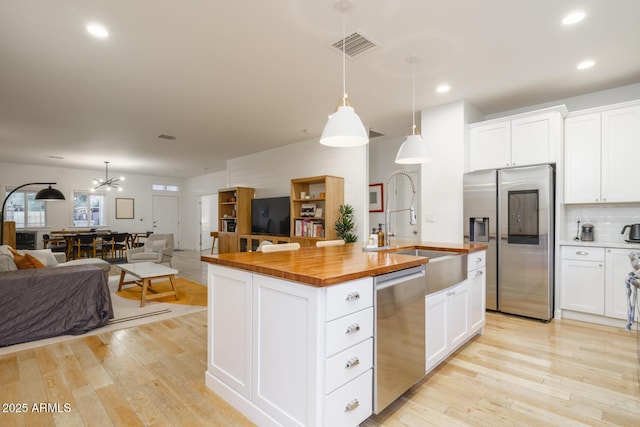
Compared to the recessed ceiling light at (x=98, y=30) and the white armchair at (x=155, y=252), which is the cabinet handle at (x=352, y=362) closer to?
the recessed ceiling light at (x=98, y=30)

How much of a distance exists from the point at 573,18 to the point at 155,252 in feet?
23.6

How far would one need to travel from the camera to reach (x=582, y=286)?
3.54m

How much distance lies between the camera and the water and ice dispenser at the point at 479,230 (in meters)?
3.97

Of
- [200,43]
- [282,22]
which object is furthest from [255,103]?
[282,22]

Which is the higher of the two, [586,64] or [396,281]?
[586,64]

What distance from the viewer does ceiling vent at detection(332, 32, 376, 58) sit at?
2.69 meters

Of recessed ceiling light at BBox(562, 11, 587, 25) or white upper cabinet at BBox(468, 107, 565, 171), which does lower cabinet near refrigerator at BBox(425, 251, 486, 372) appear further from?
recessed ceiling light at BBox(562, 11, 587, 25)

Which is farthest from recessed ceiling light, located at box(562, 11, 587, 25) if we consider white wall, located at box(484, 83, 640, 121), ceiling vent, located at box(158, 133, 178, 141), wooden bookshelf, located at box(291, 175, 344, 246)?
ceiling vent, located at box(158, 133, 178, 141)

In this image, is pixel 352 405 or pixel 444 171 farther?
pixel 444 171

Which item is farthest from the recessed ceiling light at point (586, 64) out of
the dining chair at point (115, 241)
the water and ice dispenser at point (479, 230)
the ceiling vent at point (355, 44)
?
the dining chair at point (115, 241)

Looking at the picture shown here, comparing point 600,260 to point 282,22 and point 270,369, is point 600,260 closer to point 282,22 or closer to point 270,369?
point 270,369

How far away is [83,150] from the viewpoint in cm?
701

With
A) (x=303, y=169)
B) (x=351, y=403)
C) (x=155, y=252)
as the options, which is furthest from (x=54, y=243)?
(x=351, y=403)

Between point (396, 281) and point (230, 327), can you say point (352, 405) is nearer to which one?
point (396, 281)
